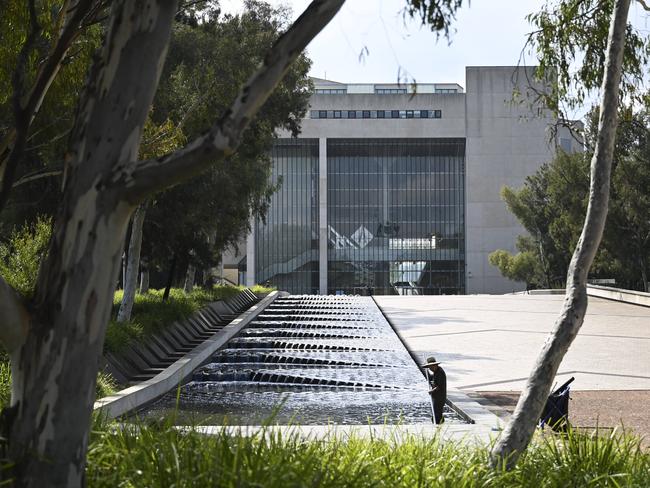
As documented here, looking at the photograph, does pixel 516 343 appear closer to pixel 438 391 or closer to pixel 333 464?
pixel 438 391

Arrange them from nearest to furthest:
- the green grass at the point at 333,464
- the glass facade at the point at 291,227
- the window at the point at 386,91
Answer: the green grass at the point at 333,464
the window at the point at 386,91
the glass facade at the point at 291,227

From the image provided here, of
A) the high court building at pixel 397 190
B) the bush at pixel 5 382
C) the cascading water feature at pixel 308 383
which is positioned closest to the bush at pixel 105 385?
the cascading water feature at pixel 308 383

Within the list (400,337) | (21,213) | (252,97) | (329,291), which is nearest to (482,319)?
(400,337)

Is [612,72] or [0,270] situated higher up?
[612,72]

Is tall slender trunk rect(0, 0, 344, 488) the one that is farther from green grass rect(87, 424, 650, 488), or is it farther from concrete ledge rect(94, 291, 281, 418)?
concrete ledge rect(94, 291, 281, 418)

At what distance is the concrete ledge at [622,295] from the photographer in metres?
33.1

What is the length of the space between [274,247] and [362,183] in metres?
10.3

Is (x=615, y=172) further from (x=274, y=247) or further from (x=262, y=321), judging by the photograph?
(x=274, y=247)

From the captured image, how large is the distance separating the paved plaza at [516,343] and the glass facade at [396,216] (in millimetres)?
43673

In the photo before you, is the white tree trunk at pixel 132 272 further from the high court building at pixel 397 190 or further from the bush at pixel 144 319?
the high court building at pixel 397 190

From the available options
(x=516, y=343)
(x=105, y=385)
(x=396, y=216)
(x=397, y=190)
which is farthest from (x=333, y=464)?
(x=397, y=190)

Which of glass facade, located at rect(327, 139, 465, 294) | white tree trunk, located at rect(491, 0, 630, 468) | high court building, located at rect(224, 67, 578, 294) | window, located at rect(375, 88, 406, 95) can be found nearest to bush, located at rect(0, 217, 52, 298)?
white tree trunk, located at rect(491, 0, 630, 468)

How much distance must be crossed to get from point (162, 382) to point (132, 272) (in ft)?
20.7

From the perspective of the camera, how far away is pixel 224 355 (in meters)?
17.9
